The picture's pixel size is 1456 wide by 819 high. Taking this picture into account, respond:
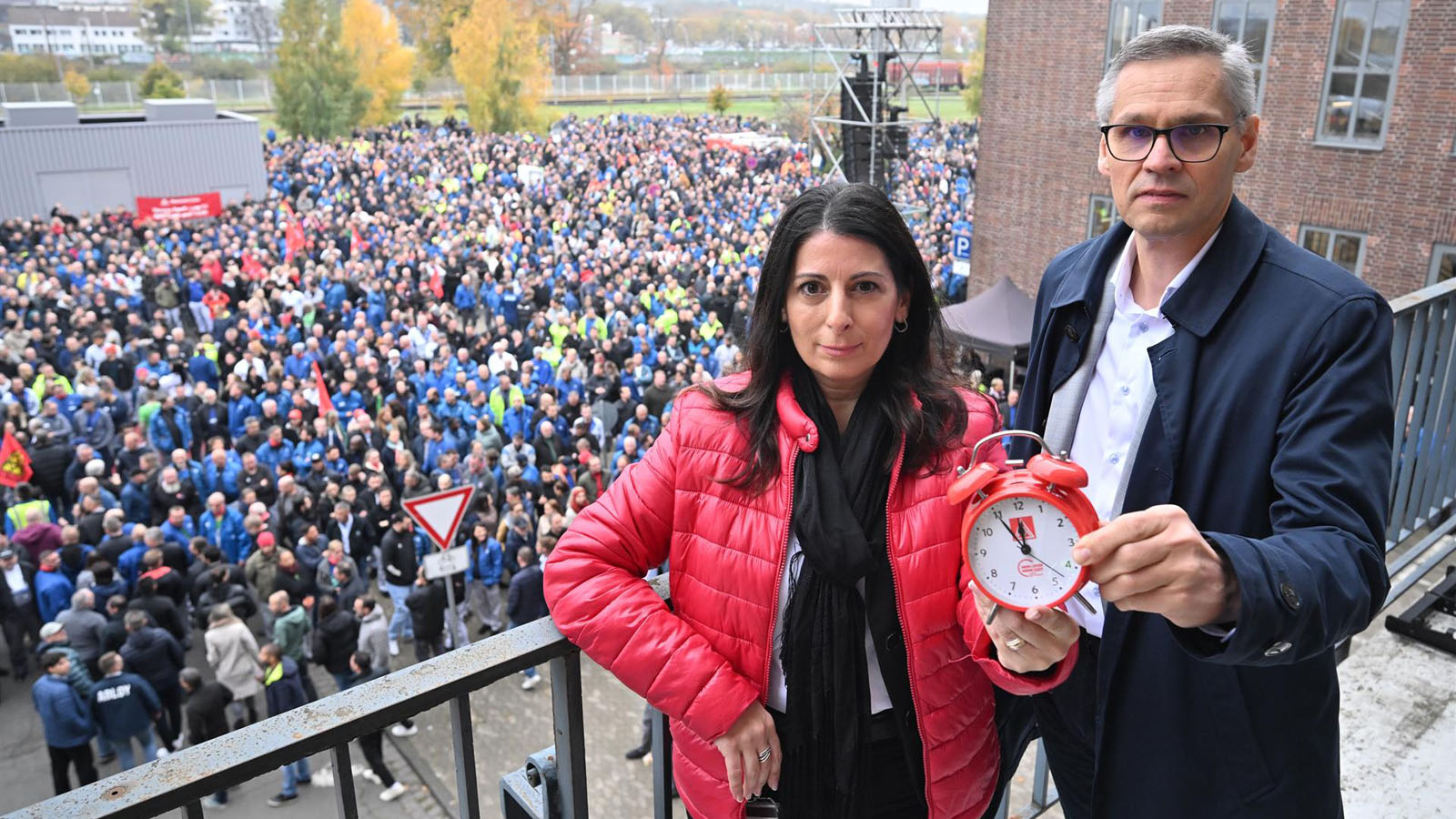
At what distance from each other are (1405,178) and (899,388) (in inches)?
709

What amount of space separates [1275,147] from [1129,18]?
13.6ft

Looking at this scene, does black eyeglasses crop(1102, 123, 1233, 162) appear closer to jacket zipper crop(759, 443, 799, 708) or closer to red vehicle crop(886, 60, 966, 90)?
jacket zipper crop(759, 443, 799, 708)

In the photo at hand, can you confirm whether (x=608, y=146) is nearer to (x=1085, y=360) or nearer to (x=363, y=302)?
(x=363, y=302)

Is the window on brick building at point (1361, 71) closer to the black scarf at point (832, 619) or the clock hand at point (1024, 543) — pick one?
the black scarf at point (832, 619)

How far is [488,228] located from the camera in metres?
27.2

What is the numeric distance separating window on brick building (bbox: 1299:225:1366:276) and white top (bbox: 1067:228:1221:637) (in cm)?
1778

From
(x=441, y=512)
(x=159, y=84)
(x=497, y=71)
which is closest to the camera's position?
(x=441, y=512)

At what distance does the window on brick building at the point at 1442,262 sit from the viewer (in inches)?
615

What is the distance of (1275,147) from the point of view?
17.6m

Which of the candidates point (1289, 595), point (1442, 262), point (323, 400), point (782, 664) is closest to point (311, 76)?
point (323, 400)

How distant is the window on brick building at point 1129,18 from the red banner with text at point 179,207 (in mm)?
23860

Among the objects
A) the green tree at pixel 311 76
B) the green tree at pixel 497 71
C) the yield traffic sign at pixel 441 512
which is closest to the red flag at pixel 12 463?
the yield traffic sign at pixel 441 512

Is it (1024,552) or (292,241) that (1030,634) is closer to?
(1024,552)

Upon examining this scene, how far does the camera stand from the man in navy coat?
4.13ft
